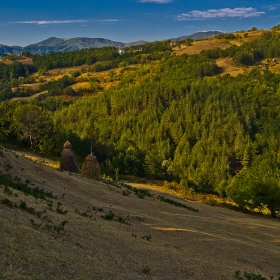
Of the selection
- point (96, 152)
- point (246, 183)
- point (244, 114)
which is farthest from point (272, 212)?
point (244, 114)

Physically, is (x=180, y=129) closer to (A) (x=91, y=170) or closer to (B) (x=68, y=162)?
(B) (x=68, y=162)

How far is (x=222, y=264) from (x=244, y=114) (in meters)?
121

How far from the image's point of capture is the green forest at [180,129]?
5934 centimetres

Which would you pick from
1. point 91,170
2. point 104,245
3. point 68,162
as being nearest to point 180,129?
point 68,162

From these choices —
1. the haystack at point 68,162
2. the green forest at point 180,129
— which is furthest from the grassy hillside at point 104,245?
the green forest at point 180,129

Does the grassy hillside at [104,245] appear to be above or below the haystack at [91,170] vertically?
above

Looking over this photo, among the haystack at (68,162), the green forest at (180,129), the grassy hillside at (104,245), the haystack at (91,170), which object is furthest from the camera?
the green forest at (180,129)

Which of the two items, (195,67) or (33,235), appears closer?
(33,235)

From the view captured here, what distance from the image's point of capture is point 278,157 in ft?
332

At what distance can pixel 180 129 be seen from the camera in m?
118

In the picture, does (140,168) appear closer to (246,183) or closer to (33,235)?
(246,183)

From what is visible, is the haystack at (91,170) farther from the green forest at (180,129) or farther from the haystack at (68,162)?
the green forest at (180,129)

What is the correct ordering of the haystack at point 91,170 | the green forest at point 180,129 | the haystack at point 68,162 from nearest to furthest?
the haystack at point 91,170 → the haystack at point 68,162 → the green forest at point 180,129

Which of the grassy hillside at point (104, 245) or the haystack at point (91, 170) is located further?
the haystack at point (91, 170)
